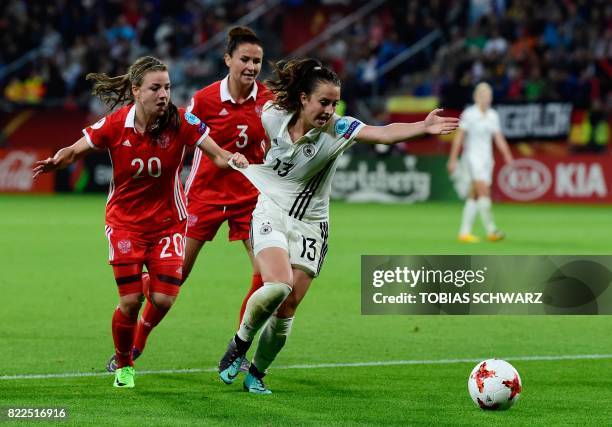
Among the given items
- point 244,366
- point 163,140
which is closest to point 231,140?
point 163,140

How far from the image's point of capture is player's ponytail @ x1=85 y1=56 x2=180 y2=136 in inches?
297

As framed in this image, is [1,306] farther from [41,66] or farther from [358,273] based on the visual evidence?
[41,66]

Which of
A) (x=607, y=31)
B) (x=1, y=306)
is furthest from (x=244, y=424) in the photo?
(x=607, y=31)

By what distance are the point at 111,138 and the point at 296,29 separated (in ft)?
94.1

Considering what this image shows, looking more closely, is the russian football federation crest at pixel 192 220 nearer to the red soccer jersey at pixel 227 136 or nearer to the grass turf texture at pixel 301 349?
the red soccer jersey at pixel 227 136

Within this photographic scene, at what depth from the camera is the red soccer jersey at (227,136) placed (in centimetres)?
880

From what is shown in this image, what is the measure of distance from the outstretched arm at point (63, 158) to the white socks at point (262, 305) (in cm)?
141

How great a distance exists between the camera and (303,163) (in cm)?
739

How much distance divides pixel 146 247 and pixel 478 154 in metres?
11.6

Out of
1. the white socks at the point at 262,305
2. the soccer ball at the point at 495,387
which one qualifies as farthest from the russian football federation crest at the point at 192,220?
the soccer ball at the point at 495,387

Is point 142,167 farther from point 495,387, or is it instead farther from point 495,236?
point 495,236

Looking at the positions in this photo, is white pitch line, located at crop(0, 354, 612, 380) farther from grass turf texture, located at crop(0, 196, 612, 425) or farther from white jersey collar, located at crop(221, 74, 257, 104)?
white jersey collar, located at crop(221, 74, 257, 104)

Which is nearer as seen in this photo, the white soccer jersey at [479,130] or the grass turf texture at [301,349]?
the grass turf texture at [301,349]

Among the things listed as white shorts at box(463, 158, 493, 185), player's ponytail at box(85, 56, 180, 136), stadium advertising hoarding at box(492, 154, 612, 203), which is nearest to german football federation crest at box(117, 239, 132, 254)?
player's ponytail at box(85, 56, 180, 136)
